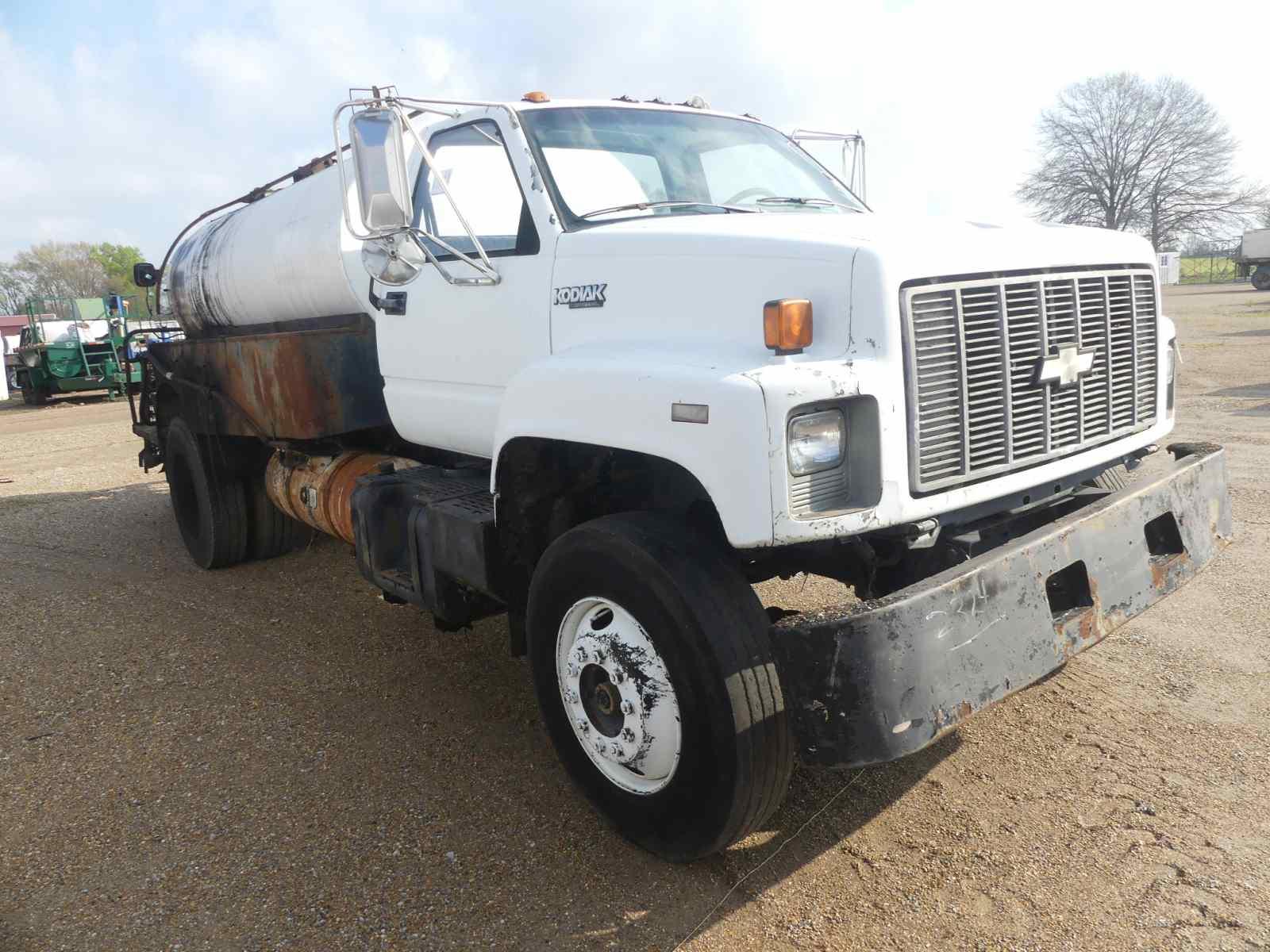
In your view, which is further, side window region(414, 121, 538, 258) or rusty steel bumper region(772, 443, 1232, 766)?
side window region(414, 121, 538, 258)

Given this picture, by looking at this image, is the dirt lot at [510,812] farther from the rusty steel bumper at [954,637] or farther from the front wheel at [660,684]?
the rusty steel bumper at [954,637]

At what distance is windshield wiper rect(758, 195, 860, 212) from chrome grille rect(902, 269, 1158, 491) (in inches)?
44.7

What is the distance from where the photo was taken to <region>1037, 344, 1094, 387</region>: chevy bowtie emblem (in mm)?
2992

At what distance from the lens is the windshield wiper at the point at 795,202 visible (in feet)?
12.6

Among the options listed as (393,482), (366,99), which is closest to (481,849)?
(393,482)

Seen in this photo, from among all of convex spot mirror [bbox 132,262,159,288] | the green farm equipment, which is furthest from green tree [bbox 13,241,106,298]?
convex spot mirror [bbox 132,262,159,288]

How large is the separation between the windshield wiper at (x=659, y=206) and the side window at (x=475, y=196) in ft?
0.86

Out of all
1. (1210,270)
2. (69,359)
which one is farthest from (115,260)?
(1210,270)

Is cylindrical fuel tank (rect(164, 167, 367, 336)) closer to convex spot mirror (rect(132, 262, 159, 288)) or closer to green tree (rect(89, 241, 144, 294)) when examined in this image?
convex spot mirror (rect(132, 262, 159, 288))

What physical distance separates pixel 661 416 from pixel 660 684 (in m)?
0.80

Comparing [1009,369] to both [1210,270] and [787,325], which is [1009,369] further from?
[1210,270]

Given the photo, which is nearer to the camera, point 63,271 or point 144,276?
point 144,276

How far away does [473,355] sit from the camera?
399 cm

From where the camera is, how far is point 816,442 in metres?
2.66
